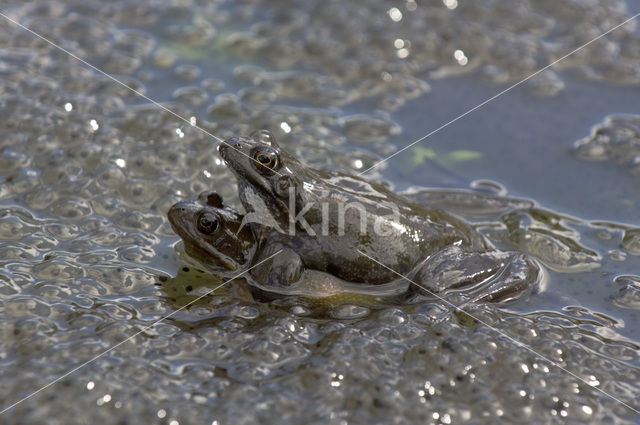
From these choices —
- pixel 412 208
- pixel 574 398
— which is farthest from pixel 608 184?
pixel 574 398

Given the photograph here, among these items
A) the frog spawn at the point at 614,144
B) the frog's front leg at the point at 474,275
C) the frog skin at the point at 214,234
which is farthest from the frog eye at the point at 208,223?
the frog spawn at the point at 614,144

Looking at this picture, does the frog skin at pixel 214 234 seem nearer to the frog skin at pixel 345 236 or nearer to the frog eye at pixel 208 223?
the frog eye at pixel 208 223

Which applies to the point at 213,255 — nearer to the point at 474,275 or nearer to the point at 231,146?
the point at 231,146

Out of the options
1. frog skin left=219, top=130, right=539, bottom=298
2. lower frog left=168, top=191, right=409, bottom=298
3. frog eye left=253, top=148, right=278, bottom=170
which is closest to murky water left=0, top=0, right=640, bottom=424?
lower frog left=168, top=191, right=409, bottom=298

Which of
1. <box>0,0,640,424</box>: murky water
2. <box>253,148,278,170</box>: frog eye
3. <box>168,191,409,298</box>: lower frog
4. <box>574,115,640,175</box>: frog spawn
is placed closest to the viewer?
<box>0,0,640,424</box>: murky water

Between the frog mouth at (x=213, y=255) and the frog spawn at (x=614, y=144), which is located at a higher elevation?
the frog spawn at (x=614, y=144)

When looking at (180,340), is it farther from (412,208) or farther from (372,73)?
(372,73)

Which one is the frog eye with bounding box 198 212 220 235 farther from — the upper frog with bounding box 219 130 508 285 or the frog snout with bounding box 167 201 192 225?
the upper frog with bounding box 219 130 508 285
